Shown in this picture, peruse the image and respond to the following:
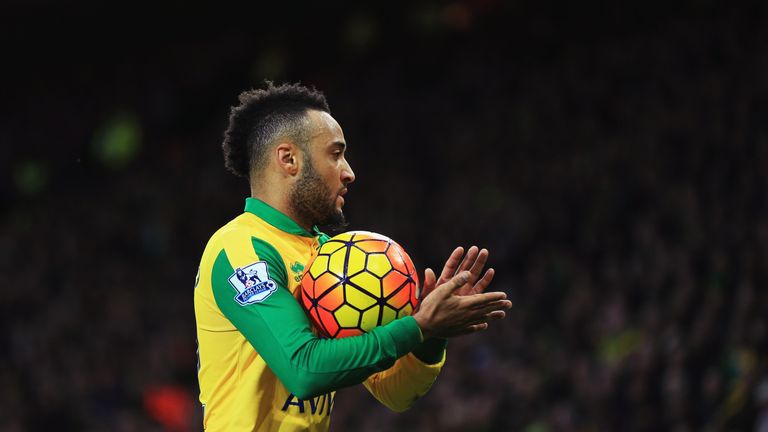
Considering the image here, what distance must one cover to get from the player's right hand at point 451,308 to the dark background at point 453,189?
10.9 feet

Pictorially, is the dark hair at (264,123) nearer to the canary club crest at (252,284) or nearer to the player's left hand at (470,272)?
the canary club crest at (252,284)

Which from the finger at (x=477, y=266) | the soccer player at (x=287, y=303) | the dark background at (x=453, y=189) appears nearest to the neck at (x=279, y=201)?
the soccer player at (x=287, y=303)

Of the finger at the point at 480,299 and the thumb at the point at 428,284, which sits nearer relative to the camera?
the finger at the point at 480,299

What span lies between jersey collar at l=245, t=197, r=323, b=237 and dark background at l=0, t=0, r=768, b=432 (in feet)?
11.6

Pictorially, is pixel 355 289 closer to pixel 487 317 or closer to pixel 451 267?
pixel 451 267

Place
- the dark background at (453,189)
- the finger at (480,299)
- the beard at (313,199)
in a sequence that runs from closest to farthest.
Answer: the finger at (480,299) < the beard at (313,199) < the dark background at (453,189)

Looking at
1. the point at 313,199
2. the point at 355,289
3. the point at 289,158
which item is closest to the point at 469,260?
the point at 355,289

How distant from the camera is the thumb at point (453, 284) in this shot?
2.87 m

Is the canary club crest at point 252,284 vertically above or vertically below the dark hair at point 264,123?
below

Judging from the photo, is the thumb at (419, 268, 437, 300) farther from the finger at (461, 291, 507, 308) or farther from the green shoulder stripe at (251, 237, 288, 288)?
the green shoulder stripe at (251, 237, 288, 288)
